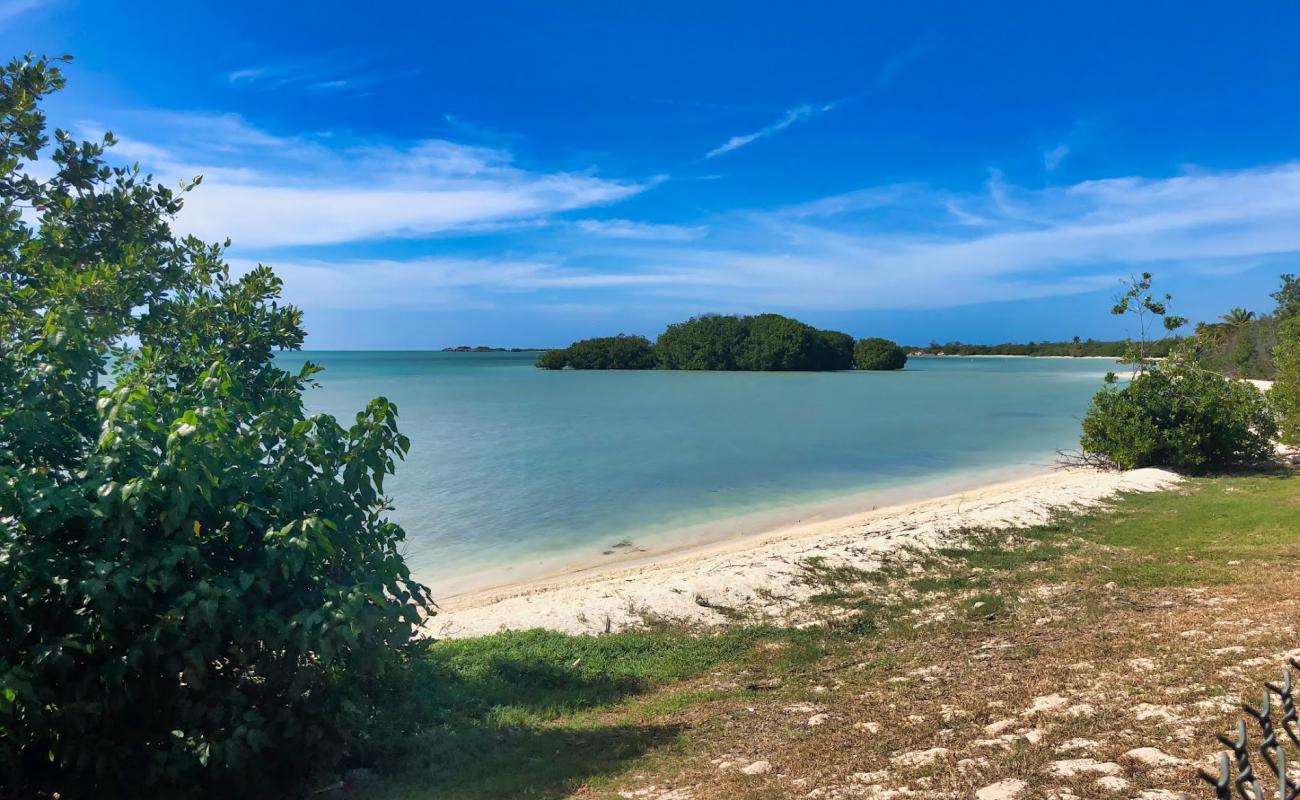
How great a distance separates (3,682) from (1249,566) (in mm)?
10949

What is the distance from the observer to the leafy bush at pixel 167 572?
3.87 m

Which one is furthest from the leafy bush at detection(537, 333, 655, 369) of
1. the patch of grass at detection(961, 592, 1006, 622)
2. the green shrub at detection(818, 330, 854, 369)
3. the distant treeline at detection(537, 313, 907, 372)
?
the patch of grass at detection(961, 592, 1006, 622)

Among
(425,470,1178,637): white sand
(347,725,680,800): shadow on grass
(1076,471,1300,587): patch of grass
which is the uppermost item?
(1076,471,1300,587): patch of grass

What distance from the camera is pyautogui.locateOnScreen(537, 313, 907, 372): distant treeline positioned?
4267 inches

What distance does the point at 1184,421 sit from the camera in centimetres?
1833

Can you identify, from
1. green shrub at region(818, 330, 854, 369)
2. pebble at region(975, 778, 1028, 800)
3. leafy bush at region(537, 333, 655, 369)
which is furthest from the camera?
leafy bush at region(537, 333, 655, 369)

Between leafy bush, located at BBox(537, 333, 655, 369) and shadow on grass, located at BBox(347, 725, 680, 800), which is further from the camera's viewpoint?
leafy bush, located at BBox(537, 333, 655, 369)

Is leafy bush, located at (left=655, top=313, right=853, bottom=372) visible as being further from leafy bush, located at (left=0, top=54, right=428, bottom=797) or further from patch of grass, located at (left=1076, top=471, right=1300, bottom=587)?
leafy bush, located at (left=0, top=54, right=428, bottom=797)

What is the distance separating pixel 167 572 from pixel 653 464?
71.4ft

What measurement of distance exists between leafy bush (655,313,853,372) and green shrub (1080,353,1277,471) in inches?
3452

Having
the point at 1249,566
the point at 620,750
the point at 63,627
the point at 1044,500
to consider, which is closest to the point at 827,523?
the point at 1044,500

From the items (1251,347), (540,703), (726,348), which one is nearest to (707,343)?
(726,348)

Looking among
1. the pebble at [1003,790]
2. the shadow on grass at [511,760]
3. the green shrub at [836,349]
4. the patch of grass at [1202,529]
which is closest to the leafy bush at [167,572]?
the shadow on grass at [511,760]

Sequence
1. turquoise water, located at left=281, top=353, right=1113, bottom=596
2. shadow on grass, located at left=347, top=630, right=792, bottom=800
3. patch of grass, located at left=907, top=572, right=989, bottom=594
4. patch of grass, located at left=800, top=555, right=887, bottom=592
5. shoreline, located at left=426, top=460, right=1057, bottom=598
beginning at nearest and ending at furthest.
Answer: shadow on grass, located at left=347, top=630, right=792, bottom=800
patch of grass, located at left=907, top=572, right=989, bottom=594
patch of grass, located at left=800, top=555, right=887, bottom=592
shoreline, located at left=426, top=460, right=1057, bottom=598
turquoise water, located at left=281, top=353, right=1113, bottom=596
